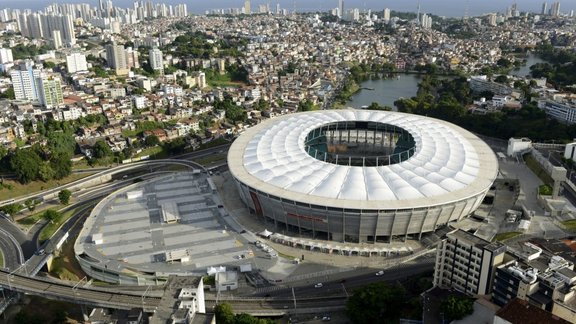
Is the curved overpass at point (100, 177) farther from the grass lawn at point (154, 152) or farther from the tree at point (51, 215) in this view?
the tree at point (51, 215)

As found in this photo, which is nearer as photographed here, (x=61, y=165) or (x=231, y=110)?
(x=61, y=165)

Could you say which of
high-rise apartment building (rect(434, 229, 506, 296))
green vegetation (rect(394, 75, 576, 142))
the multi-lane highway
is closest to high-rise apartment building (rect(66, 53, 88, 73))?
green vegetation (rect(394, 75, 576, 142))

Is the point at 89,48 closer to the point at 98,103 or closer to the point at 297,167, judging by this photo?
the point at 98,103

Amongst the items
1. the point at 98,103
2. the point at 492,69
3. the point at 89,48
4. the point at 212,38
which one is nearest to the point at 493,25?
the point at 492,69

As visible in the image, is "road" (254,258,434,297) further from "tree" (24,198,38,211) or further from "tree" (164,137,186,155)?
"tree" (164,137,186,155)

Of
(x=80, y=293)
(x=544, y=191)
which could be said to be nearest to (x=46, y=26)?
(x=80, y=293)

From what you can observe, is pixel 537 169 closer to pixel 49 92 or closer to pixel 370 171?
pixel 370 171
